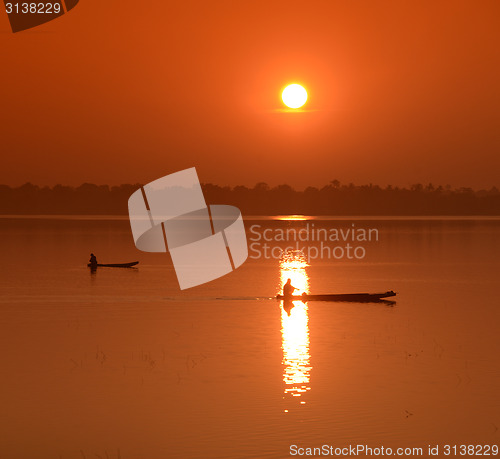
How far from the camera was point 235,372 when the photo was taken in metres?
29.6

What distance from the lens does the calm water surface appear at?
2167 centimetres

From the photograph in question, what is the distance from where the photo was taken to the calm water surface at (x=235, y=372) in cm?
2167

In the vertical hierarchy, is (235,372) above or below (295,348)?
below

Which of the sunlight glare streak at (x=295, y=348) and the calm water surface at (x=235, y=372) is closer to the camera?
the calm water surface at (x=235, y=372)

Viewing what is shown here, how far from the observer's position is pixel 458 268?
86188mm

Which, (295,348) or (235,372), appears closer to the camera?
(235,372)

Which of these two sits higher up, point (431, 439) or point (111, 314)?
point (111, 314)

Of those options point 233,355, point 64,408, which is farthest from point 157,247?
point 64,408

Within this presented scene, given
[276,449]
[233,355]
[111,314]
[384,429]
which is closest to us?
[276,449]

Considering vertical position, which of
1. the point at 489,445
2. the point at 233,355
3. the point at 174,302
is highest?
the point at 174,302

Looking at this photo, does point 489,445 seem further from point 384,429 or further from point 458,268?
point 458,268

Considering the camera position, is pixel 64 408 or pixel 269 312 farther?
pixel 269 312

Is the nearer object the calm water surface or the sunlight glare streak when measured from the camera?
the calm water surface

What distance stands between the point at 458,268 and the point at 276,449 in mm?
69226
